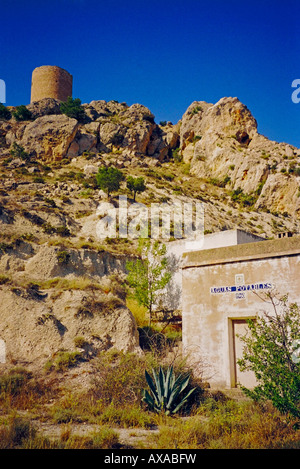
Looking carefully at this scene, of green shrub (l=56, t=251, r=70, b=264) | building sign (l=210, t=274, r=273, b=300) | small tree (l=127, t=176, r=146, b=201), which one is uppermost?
small tree (l=127, t=176, r=146, b=201)

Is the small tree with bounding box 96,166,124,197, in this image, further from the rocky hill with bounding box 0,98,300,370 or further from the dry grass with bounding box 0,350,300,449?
the dry grass with bounding box 0,350,300,449

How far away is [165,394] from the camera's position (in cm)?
1086

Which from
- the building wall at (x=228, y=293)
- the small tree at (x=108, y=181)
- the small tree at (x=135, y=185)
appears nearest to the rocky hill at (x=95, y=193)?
the small tree at (x=135, y=185)

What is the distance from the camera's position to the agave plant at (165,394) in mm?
10711

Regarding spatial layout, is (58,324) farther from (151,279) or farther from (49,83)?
(49,83)

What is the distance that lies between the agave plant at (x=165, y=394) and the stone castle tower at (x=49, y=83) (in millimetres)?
64629

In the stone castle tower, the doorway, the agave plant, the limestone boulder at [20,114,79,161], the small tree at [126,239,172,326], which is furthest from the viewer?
the stone castle tower

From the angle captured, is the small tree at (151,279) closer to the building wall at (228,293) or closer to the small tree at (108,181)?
the building wall at (228,293)

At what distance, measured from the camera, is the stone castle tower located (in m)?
67.8

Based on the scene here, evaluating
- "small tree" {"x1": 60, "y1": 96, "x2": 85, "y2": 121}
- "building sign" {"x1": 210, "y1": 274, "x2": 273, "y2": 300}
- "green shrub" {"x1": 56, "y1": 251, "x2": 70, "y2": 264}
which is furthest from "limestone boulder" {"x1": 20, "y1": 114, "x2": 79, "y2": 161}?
"building sign" {"x1": 210, "y1": 274, "x2": 273, "y2": 300}

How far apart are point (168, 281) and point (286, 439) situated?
14100mm

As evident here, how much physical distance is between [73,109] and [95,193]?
24.5m

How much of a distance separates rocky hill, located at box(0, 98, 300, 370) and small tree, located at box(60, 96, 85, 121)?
0.88 m

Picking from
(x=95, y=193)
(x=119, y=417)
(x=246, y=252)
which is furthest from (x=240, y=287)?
(x=95, y=193)
